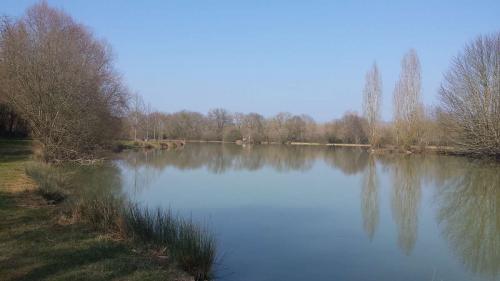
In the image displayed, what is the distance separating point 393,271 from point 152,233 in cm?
351

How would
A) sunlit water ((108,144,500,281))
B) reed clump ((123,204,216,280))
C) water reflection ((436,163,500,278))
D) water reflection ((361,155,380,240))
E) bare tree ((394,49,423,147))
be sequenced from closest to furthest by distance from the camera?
1. reed clump ((123,204,216,280))
2. sunlit water ((108,144,500,281))
3. water reflection ((436,163,500,278))
4. water reflection ((361,155,380,240))
5. bare tree ((394,49,423,147))

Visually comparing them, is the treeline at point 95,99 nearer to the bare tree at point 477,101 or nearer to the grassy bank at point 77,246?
the bare tree at point 477,101

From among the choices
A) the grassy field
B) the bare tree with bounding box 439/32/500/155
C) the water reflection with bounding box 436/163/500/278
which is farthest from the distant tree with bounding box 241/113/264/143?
the grassy field

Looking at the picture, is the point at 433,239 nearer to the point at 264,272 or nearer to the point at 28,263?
the point at 264,272

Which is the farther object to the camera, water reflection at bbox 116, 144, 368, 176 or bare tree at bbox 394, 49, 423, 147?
bare tree at bbox 394, 49, 423, 147

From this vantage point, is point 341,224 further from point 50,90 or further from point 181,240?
point 50,90

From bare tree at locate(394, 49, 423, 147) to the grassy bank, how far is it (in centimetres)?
3782

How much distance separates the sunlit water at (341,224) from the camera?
19.7 ft

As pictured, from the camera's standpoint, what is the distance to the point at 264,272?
5598 millimetres

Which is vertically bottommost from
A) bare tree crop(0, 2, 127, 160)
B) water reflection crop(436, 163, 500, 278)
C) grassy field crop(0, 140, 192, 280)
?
water reflection crop(436, 163, 500, 278)

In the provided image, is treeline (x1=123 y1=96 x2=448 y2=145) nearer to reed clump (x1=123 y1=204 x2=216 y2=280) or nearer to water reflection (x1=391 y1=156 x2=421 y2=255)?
water reflection (x1=391 y1=156 x2=421 y2=255)

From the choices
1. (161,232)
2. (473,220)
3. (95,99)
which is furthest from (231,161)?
(161,232)

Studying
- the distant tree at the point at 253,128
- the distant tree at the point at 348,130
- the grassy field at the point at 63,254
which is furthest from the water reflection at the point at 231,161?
the distant tree at the point at 253,128

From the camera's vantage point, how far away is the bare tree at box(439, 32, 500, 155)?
87.1ft
